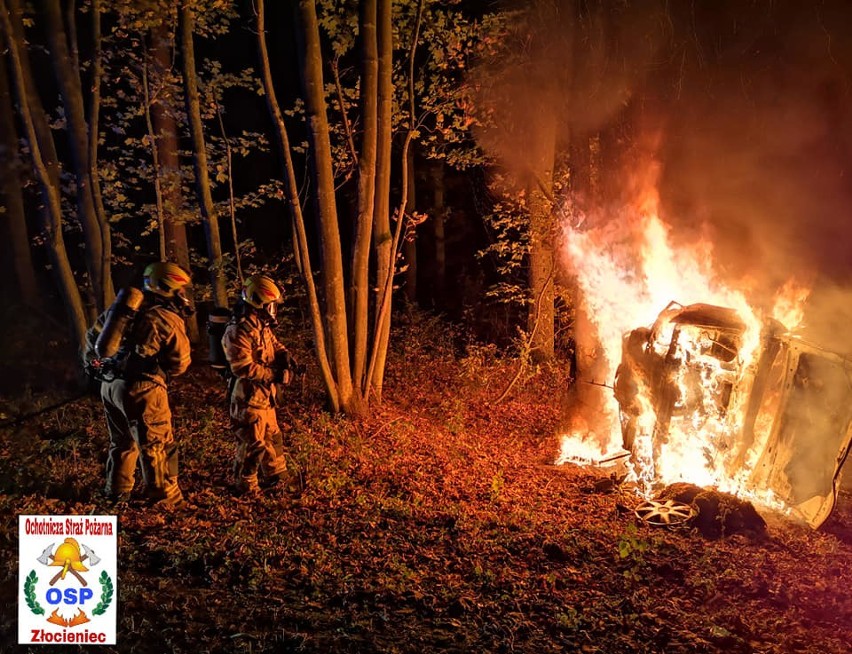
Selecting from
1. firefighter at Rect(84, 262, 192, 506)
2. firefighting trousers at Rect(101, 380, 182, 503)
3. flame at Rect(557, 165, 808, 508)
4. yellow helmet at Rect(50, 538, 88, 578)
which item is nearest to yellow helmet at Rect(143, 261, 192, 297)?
firefighter at Rect(84, 262, 192, 506)

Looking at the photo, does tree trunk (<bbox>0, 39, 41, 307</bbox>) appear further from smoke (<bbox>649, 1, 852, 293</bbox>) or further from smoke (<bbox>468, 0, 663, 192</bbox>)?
smoke (<bbox>649, 1, 852, 293</bbox>)

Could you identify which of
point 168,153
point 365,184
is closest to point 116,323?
point 365,184

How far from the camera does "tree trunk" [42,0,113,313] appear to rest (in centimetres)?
838

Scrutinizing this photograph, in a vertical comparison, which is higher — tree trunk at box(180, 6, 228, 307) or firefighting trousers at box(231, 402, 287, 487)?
tree trunk at box(180, 6, 228, 307)

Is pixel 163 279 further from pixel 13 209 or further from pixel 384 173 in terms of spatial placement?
pixel 13 209

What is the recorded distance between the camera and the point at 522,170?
35.9 ft

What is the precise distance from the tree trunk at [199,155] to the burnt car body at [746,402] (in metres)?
6.73

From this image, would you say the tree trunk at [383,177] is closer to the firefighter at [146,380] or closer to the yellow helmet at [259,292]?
the yellow helmet at [259,292]

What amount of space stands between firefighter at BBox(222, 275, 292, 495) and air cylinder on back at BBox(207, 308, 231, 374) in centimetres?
9

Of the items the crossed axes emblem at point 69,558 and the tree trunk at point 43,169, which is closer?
the crossed axes emblem at point 69,558

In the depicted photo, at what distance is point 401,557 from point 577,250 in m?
5.84

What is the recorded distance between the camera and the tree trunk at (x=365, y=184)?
298 inches

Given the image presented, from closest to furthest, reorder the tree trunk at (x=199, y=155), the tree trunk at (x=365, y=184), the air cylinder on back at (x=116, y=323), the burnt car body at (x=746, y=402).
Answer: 1. the air cylinder on back at (x=116, y=323)
2. the burnt car body at (x=746, y=402)
3. the tree trunk at (x=365, y=184)
4. the tree trunk at (x=199, y=155)

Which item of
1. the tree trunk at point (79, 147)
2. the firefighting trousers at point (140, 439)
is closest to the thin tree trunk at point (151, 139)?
the tree trunk at point (79, 147)
